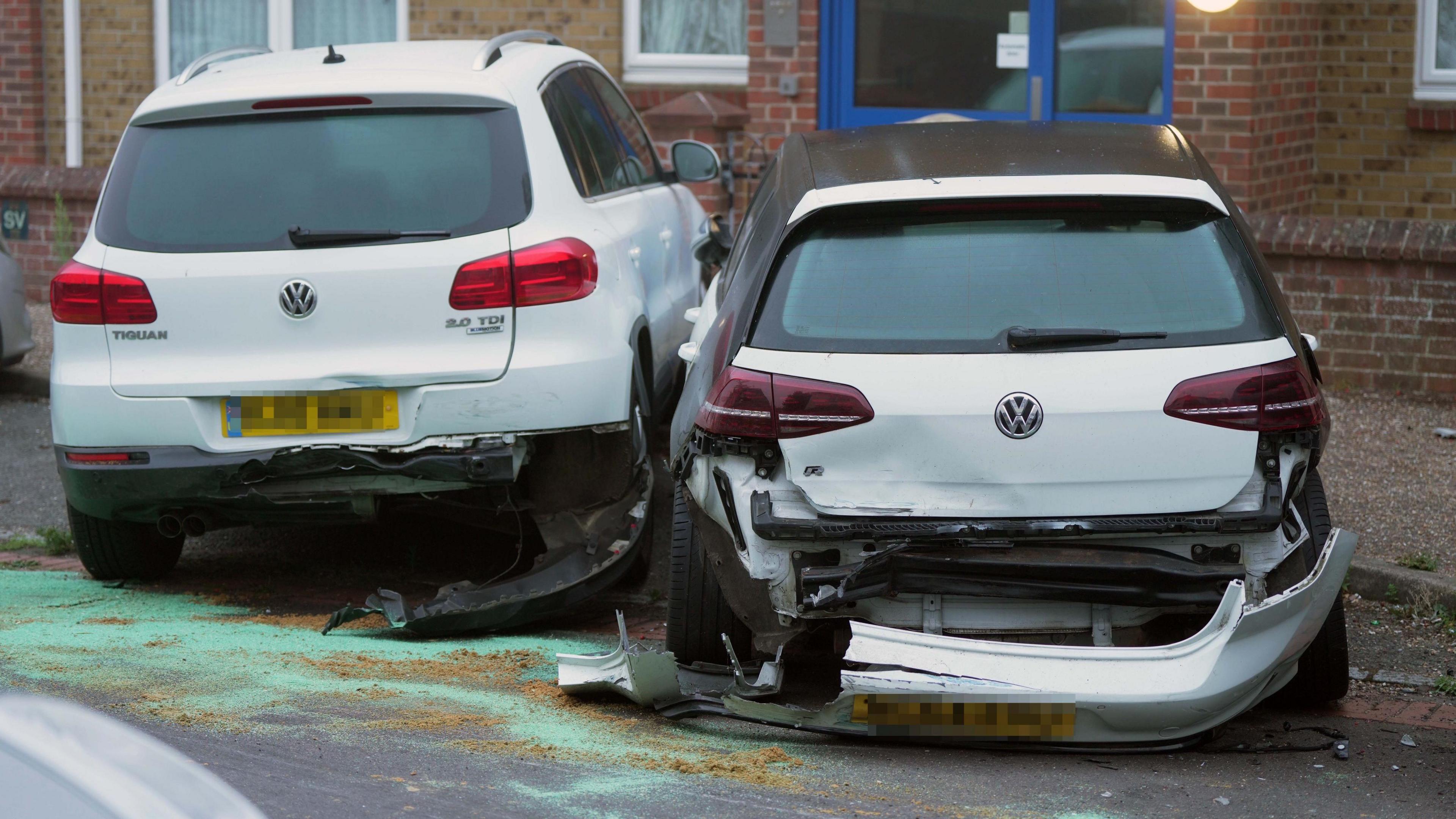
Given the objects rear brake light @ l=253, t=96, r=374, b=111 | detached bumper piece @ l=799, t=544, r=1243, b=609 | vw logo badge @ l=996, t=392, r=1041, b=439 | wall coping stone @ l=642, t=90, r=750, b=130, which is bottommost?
detached bumper piece @ l=799, t=544, r=1243, b=609

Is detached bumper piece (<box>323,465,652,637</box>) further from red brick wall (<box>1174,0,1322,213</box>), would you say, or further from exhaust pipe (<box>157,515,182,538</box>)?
red brick wall (<box>1174,0,1322,213</box>)

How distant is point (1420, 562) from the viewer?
590 cm

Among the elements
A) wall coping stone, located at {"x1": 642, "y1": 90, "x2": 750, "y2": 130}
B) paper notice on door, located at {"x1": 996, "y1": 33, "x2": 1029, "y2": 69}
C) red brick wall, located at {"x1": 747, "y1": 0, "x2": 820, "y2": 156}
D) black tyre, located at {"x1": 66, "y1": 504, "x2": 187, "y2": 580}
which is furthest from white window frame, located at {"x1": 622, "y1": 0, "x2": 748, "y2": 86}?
black tyre, located at {"x1": 66, "y1": 504, "x2": 187, "y2": 580}

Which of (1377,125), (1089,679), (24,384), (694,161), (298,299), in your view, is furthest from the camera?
(1377,125)

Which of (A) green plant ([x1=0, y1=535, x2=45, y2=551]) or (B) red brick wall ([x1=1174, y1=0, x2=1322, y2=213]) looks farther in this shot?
(B) red brick wall ([x1=1174, y1=0, x2=1322, y2=213])

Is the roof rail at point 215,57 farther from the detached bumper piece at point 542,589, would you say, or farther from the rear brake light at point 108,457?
the detached bumper piece at point 542,589

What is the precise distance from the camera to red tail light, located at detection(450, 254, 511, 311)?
5.35 metres

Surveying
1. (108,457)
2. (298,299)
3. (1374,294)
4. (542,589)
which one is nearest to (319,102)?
(298,299)

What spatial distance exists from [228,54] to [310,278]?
1.78 metres

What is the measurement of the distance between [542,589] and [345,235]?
134 centimetres

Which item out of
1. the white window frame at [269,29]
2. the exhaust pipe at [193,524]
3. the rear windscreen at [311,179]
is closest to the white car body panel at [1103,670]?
the rear windscreen at [311,179]

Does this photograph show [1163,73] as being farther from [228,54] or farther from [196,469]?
[196,469]

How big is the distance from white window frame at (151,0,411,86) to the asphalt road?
332 inches

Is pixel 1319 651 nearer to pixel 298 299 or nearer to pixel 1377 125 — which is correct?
pixel 298 299
